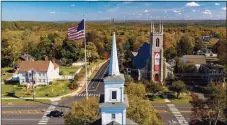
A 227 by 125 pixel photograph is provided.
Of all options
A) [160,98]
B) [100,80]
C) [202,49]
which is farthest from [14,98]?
[202,49]

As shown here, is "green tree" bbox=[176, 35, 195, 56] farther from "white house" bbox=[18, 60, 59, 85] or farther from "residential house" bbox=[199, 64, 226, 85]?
"white house" bbox=[18, 60, 59, 85]

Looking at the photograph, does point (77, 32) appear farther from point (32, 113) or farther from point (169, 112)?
point (169, 112)

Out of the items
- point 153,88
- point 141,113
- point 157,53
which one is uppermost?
point 157,53

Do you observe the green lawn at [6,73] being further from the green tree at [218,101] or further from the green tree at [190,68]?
the green tree at [218,101]

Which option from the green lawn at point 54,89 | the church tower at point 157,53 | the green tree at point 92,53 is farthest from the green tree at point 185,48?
the green lawn at point 54,89

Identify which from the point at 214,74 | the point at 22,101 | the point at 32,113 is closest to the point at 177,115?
the point at 32,113

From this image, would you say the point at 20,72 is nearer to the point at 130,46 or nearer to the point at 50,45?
the point at 50,45
